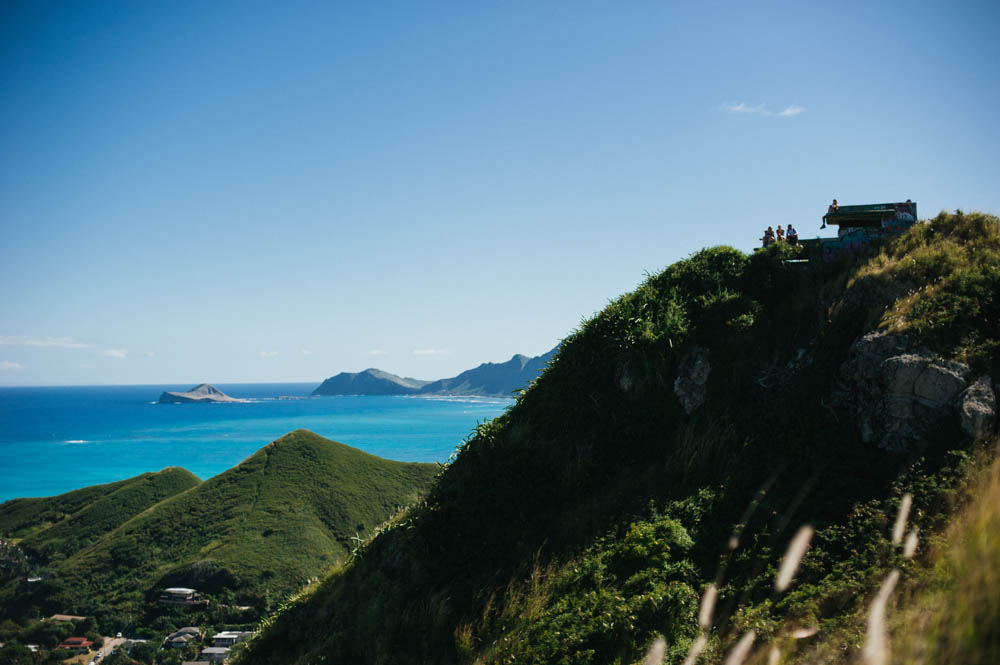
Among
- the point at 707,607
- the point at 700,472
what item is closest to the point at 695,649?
the point at 707,607

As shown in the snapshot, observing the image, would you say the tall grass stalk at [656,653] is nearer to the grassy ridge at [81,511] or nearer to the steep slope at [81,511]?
the steep slope at [81,511]

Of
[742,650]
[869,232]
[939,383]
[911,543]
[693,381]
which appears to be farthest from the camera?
[869,232]

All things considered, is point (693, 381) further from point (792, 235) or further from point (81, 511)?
point (81, 511)

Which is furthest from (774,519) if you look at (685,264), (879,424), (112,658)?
(112,658)

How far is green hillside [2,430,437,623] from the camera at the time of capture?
5553cm

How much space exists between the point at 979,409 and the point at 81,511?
4332 inches

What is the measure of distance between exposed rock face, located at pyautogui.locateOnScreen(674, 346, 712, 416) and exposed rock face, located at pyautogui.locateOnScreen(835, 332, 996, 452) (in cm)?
265

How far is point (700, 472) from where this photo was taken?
9.66 meters

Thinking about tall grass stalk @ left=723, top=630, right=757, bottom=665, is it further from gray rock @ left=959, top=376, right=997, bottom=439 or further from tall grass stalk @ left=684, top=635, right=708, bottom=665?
gray rock @ left=959, top=376, right=997, bottom=439

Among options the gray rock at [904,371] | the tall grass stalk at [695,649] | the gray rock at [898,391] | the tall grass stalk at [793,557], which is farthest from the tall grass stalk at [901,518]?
the tall grass stalk at [695,649]

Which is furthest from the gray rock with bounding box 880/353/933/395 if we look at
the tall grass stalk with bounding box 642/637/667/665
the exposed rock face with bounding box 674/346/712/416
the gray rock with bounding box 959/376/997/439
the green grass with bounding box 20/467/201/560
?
the green grass with bounding box 20/467/201/560

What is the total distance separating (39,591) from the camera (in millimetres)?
57406

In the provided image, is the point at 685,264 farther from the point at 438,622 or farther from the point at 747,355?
the point at 438,622

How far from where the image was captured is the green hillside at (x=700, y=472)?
6.80 metres
